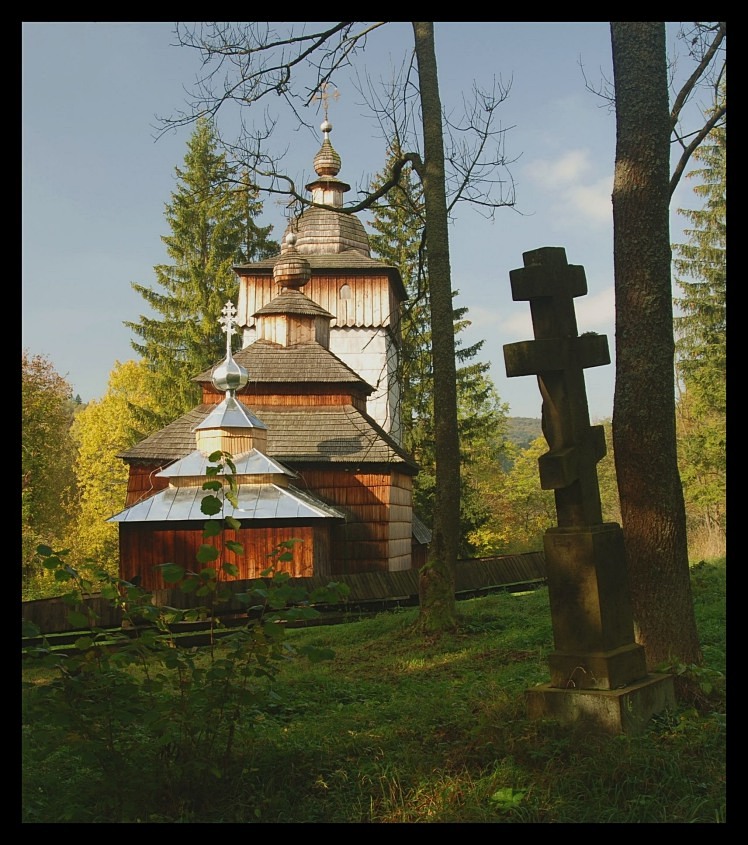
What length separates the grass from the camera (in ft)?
12.7

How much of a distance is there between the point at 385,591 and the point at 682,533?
440 inches

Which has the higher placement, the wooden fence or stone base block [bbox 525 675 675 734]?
stone base block [bbox 525 675 675 734]

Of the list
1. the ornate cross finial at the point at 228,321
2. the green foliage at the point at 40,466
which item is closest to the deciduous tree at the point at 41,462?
the green foliage at the point at 40,466

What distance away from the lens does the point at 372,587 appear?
647 inches

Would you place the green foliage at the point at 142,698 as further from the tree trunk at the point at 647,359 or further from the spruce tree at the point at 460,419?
the spruce tree at the point at 460,419

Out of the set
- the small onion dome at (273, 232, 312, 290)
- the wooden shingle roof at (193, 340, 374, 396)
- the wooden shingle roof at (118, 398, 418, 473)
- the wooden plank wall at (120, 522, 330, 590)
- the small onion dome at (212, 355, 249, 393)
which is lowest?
the wooden plank wall at (120, 522, 330, 590)

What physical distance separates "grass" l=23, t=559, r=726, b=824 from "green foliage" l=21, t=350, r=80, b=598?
19884mm

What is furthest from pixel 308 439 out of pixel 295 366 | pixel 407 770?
pixel 407 770

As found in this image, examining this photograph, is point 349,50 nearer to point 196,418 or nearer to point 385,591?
point 385,591

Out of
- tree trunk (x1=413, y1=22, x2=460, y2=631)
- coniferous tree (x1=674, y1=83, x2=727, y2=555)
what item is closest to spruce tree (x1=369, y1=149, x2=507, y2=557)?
coniferous tree (x1=674, y1=83, x2=727, y2=555)

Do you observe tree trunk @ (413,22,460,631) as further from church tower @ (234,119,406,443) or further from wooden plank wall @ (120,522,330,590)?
church tower @ (234,119,406,443)

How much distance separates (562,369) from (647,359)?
2.27 feet

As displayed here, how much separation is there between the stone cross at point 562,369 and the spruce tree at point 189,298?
1304 inches

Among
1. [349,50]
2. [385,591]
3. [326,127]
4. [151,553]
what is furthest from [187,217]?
[349,50]
